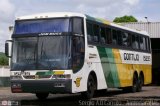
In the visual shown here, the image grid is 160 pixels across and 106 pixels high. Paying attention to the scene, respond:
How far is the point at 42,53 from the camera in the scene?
17438mm

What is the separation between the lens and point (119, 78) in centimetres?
2297

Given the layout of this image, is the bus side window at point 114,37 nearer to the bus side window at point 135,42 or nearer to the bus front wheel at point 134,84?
the bus side window at point 135,42

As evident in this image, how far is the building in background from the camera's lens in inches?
1441

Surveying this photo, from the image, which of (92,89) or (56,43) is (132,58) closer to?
(92,89)

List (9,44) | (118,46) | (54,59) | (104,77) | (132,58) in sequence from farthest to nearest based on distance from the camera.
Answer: (132,58) → (118,46) → (104,77) → (9,44) → (54,59)

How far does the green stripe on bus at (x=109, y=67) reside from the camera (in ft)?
68.4

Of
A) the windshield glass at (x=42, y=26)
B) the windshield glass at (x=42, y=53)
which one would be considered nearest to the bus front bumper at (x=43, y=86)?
the windshield glass at (x=42, y=53)

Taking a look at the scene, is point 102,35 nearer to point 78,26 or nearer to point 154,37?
point 78,26

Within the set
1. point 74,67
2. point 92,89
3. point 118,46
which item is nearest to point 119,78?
point 118,46

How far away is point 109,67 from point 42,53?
5.05m

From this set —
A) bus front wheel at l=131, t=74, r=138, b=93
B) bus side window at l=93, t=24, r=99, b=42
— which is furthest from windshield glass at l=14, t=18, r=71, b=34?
bus front wheel at l=131, t=74, r=138, b=93

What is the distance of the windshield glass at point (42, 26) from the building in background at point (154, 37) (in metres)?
19.3

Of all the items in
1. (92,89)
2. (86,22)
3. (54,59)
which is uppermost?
(86,22)

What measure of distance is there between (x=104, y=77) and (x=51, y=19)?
4.21 metres
